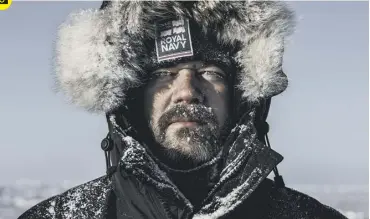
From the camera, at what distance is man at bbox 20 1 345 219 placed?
2074 millimetres

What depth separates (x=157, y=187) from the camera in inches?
78.2

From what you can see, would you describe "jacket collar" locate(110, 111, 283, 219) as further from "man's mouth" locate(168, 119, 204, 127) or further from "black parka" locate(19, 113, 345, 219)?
"man's mouth" locate(168, 119, 204, 127)

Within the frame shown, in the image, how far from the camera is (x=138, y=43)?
2.20 meters

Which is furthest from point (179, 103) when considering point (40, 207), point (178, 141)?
point (40, 207)

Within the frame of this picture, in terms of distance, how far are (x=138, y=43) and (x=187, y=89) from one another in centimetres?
27

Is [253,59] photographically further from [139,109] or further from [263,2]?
[139,109]

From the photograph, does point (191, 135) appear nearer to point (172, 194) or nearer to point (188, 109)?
point (188, 109)

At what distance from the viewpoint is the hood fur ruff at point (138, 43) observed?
84.0 inches

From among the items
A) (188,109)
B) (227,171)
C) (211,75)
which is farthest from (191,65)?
(227,171)

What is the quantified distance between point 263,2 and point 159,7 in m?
0.41

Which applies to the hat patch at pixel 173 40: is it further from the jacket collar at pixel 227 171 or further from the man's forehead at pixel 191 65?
the jacket collar at pixel 227 171

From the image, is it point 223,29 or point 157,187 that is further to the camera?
point 223,29

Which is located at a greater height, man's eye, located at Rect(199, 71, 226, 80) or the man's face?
man's eye, located at Rect(199, 71, 226, 80)

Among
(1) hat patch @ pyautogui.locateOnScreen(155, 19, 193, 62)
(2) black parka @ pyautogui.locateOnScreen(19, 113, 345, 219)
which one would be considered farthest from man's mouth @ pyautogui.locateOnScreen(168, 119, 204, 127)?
(1) hat patch @ pyautogui.locateOnScreen(155, 19, 193, 62)
